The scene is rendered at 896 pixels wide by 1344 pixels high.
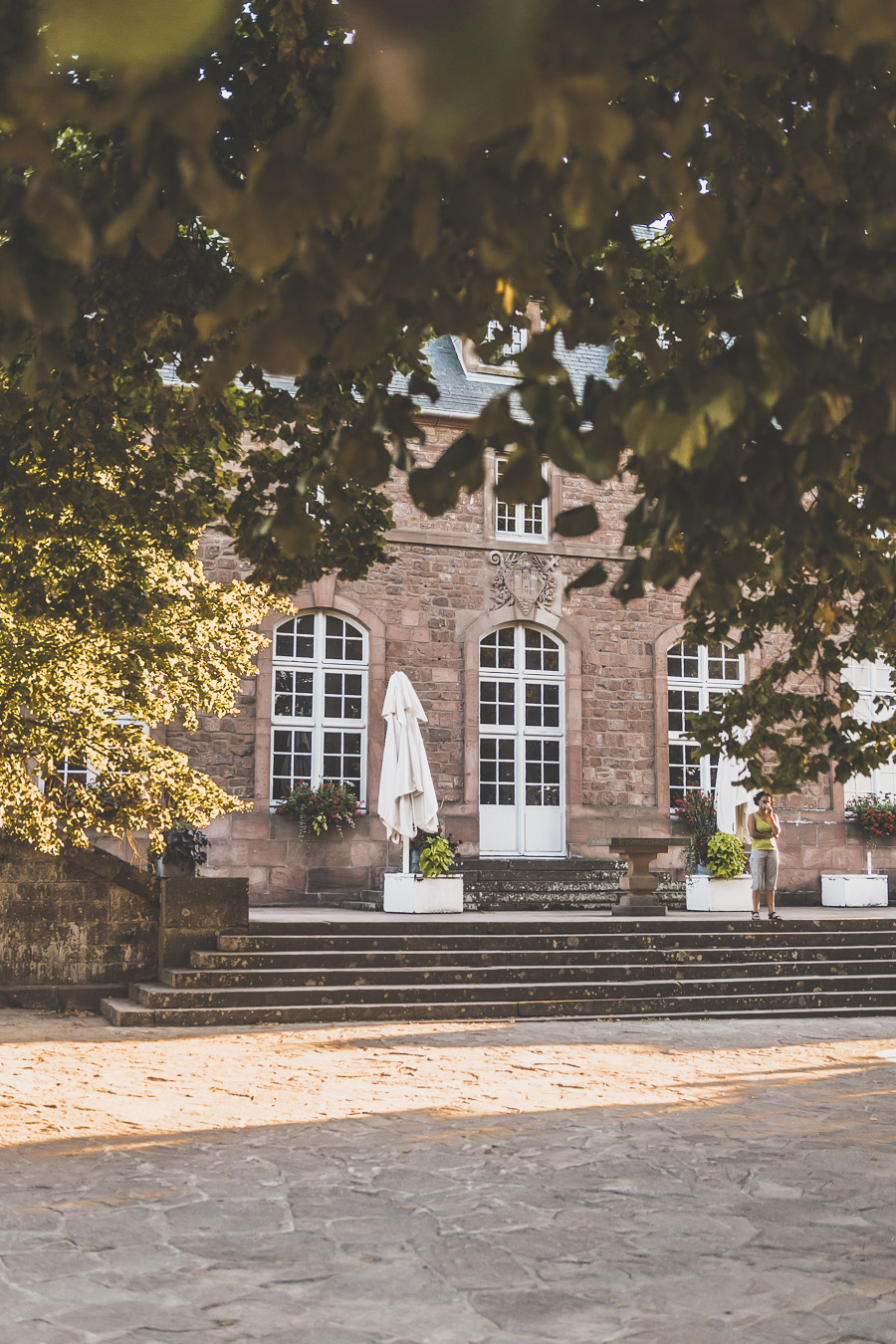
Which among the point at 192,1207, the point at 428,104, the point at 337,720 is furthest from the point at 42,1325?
the point at 337,720

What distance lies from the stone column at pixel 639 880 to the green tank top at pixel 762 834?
97 centimetres

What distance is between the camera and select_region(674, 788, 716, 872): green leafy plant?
1766 centimetres

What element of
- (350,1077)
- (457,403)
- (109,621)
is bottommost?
(350,1077)

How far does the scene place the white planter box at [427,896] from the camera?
43.3ft

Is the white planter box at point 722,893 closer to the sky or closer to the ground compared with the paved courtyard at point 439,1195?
closer to the sky

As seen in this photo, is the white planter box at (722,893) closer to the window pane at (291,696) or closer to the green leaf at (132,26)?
the window pane at (291,696)

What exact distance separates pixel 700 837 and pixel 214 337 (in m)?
14.2

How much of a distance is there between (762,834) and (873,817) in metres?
6.58

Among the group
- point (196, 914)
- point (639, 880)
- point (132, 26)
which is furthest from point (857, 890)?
point (132, 26)

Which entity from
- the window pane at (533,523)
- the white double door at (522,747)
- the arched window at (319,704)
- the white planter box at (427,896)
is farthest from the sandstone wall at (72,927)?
the window pane at (533,523)

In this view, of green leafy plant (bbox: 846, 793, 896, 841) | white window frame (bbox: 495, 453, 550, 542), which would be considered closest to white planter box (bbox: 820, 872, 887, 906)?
green leafy plant (bbox: 846, 793, 896, 841)

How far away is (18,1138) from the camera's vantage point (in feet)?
19.0

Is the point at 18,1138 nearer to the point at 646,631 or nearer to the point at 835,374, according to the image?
the point at 835,374

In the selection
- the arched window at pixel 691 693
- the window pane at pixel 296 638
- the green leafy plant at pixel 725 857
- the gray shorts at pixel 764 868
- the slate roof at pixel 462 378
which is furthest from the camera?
the arched window at pixel 691 693
